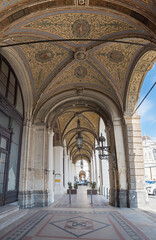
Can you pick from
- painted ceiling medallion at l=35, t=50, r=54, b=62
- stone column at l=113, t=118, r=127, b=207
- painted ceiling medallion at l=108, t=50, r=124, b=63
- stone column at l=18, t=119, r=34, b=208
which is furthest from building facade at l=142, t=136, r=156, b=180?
painted ceiling medallion at l=35, t=50, r=54, b=62

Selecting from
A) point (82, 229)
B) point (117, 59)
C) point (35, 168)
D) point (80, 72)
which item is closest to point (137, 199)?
point (82, 229)

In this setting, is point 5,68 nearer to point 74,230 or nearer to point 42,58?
point 42,58

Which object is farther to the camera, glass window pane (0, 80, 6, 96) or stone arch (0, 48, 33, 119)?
stone arch (0, 48, 33, 119)

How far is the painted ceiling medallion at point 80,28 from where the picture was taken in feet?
18.9

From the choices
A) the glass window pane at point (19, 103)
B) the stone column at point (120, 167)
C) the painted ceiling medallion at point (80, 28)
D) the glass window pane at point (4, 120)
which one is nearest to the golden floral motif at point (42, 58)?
the glass window pane at point (19, 103)

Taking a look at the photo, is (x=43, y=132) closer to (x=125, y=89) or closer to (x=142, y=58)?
(x=125, y=89)

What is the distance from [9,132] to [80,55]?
14.2ft

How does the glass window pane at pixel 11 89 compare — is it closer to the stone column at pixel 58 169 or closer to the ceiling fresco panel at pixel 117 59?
the ceiling fresco panel at pixel 117 59

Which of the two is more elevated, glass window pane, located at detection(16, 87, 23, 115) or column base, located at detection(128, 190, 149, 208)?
glass window pane, located at detection(16, 87, 23, 115)

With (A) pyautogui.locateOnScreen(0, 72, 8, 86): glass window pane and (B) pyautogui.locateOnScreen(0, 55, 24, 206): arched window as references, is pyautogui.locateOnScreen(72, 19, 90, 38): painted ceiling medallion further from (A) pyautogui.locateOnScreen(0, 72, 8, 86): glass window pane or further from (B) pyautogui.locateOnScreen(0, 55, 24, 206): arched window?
(A) pyautogui.locateOnScreen(0, 72, 8, 86): glass window pane

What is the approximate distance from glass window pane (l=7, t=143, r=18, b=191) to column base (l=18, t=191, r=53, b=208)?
25.5 inches

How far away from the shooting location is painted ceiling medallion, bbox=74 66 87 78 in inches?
331

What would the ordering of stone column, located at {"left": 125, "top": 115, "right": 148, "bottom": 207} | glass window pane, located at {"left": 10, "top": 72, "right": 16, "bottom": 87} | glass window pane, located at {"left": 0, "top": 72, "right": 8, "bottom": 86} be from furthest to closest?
1. stone column, located at {"left": 125, "top": 115, "right": 148, "bottom": 207}
2. glass window pane, located at {"left": 10, "top": 72, "right": 16, "bottom": 87}
3. glass window pane, located at {"left": 0, "top": 72, "right": 8, "bottom": 86}

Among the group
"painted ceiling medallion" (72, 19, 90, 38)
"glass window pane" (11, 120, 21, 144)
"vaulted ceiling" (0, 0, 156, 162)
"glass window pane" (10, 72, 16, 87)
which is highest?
"painted ceiling medallion" (72, 19, 90, 38)
